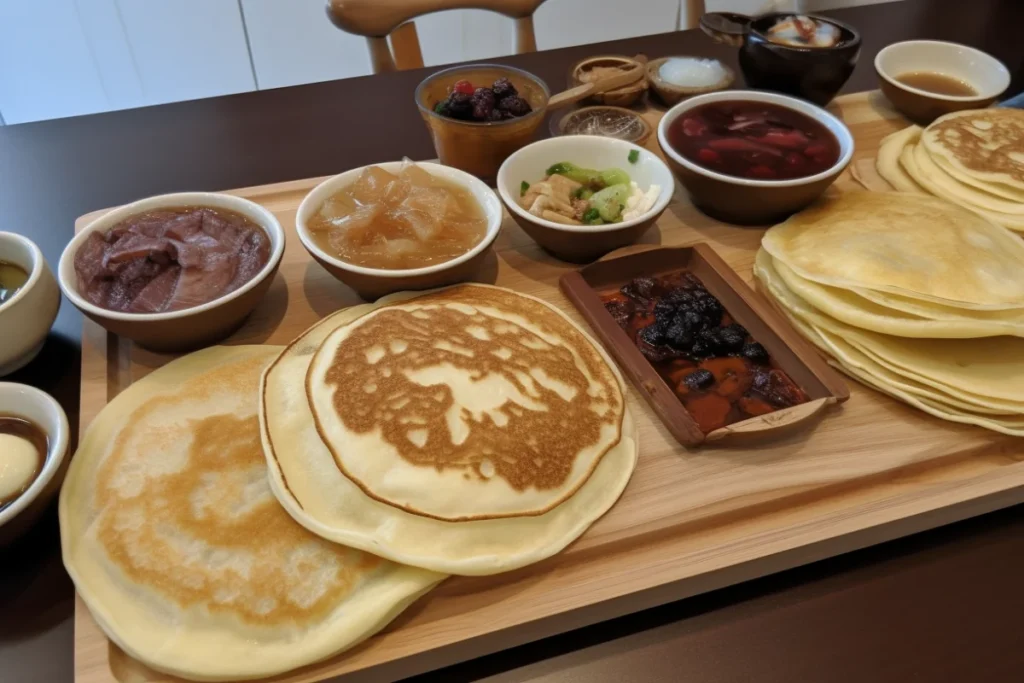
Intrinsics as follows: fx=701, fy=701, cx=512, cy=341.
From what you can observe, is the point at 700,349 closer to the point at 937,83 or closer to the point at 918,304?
the point at 918,304

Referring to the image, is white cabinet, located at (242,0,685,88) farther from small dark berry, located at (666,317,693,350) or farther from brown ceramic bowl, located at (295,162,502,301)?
small dark berry, located at (666,317,693,350)

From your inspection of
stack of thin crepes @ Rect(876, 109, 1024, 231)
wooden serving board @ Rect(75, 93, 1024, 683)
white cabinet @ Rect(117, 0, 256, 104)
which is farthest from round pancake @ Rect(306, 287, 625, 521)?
white cabinet @ Rect(117, 0, 256, 104)

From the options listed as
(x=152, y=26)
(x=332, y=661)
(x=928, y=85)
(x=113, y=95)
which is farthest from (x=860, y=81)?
(x=113, y=95)

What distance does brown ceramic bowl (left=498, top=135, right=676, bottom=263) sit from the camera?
2.03 metres

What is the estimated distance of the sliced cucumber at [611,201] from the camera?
2.10 metres

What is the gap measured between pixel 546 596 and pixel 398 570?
0.29 metres

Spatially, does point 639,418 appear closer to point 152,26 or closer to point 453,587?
point 453,587

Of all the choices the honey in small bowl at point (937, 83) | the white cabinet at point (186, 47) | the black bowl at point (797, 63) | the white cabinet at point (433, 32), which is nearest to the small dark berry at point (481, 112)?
the black bowl at point (797, 63)

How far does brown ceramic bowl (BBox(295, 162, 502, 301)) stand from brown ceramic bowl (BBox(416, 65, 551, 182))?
32 cm

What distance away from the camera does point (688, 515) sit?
5.01 ft

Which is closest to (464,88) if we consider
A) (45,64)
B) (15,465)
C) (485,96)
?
(485,96)

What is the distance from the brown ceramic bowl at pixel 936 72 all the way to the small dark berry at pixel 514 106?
1.53 m

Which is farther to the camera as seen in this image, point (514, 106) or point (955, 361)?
point (514, 106)

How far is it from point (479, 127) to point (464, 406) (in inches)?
43.7
